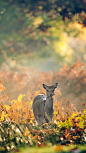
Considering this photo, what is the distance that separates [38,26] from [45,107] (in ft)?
32.0

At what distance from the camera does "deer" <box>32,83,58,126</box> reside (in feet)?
17.9

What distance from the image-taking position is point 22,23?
47.2 ft

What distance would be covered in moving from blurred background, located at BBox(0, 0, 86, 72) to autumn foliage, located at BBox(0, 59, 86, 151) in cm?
196

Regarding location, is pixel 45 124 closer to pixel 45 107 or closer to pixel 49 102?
pixel 45 107

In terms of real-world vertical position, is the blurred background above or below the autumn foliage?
above

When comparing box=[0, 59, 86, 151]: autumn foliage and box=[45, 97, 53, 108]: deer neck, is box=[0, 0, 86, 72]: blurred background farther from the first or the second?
box=[45, 97, 53, 108]: deer neck

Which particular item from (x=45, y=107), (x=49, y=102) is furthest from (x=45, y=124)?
(x=49, y=102)

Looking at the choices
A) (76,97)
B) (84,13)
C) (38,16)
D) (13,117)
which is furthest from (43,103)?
(38,16)

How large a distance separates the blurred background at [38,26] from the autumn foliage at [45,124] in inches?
77.3

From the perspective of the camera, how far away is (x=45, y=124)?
573cm

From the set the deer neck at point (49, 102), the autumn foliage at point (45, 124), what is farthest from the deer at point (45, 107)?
the autumn foliage at point (45, 124)

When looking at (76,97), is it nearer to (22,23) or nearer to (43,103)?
(43,103)

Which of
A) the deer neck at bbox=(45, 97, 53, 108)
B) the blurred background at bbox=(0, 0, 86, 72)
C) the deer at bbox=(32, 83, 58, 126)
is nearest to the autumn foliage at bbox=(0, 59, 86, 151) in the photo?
the deer at bbox=(32, 83, 58, 126)

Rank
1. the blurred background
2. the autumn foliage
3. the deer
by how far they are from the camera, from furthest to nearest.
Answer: the blurred background → the deer → the autumn foliage
